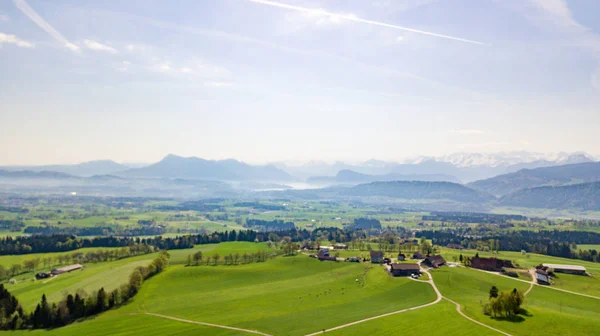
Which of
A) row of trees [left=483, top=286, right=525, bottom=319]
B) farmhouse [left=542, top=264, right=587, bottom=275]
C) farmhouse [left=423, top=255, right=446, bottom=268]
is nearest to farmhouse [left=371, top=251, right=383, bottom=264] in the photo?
farmhouse [left=423, top=255, right=446, bottom=268]

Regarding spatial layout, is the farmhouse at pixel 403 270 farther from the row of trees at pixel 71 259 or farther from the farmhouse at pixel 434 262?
the row of trees at pixel 71 259

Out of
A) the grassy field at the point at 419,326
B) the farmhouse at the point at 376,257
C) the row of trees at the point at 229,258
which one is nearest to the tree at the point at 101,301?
the row of trees at the point at 229,258

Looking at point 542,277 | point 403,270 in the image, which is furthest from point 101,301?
point 542,277

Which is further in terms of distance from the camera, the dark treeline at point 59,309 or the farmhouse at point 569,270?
the farmhouse at point 569,270

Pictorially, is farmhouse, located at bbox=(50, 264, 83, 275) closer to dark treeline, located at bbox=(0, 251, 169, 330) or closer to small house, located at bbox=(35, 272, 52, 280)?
small house, located at bbox=(35, 272, 52, 280)

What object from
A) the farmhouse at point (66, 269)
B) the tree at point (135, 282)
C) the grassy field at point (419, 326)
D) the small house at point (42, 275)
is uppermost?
the grassy field at point (419, 326)

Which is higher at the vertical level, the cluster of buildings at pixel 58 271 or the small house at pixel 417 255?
the small house at pixel 417 255

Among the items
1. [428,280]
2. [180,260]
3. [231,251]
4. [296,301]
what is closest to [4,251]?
[180,260]

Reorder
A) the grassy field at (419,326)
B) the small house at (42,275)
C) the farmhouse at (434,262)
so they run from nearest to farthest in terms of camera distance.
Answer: the grassy field at (419,326) → the small house at (42,275) → the farmhouse at (434,262)
